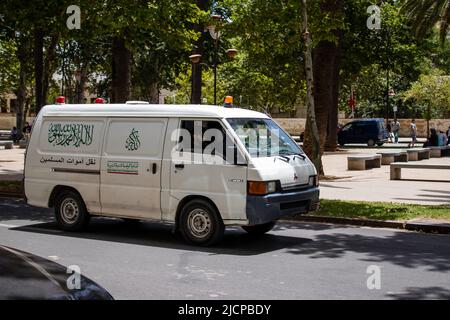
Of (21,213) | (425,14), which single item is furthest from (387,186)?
(425,14)

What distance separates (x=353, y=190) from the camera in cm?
1767

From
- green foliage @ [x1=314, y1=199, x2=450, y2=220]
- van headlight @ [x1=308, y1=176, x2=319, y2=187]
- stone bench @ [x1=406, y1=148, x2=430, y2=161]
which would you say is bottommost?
green foliage @ [x1=314, y1=199, x2=450, y2=220]

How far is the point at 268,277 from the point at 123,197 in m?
3.49

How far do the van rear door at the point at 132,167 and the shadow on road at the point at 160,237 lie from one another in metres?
0.44

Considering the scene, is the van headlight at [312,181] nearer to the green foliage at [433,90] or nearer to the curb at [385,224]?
the curb at [385,224]

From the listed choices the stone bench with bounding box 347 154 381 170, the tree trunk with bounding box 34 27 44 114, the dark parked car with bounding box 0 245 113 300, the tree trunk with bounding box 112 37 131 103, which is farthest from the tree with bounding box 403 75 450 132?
the dark parked car with bounding box 0 245 113 300

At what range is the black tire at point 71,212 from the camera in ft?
35.9

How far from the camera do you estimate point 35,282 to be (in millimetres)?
3834

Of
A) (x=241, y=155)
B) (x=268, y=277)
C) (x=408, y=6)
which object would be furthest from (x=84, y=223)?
(x=408, y=6)

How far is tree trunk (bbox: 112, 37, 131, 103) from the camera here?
21.9 metres

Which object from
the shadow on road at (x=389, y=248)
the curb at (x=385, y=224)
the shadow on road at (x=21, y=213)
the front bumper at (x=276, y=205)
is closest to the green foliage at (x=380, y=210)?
the curb at (x=385, y=224)

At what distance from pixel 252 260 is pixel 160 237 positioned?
238 cm

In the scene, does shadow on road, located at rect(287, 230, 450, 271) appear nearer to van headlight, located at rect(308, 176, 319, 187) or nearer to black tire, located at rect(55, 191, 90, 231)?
van headlight, located at rect(308, 176, 319, 187)

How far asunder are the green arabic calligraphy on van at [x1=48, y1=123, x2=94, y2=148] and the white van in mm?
17
